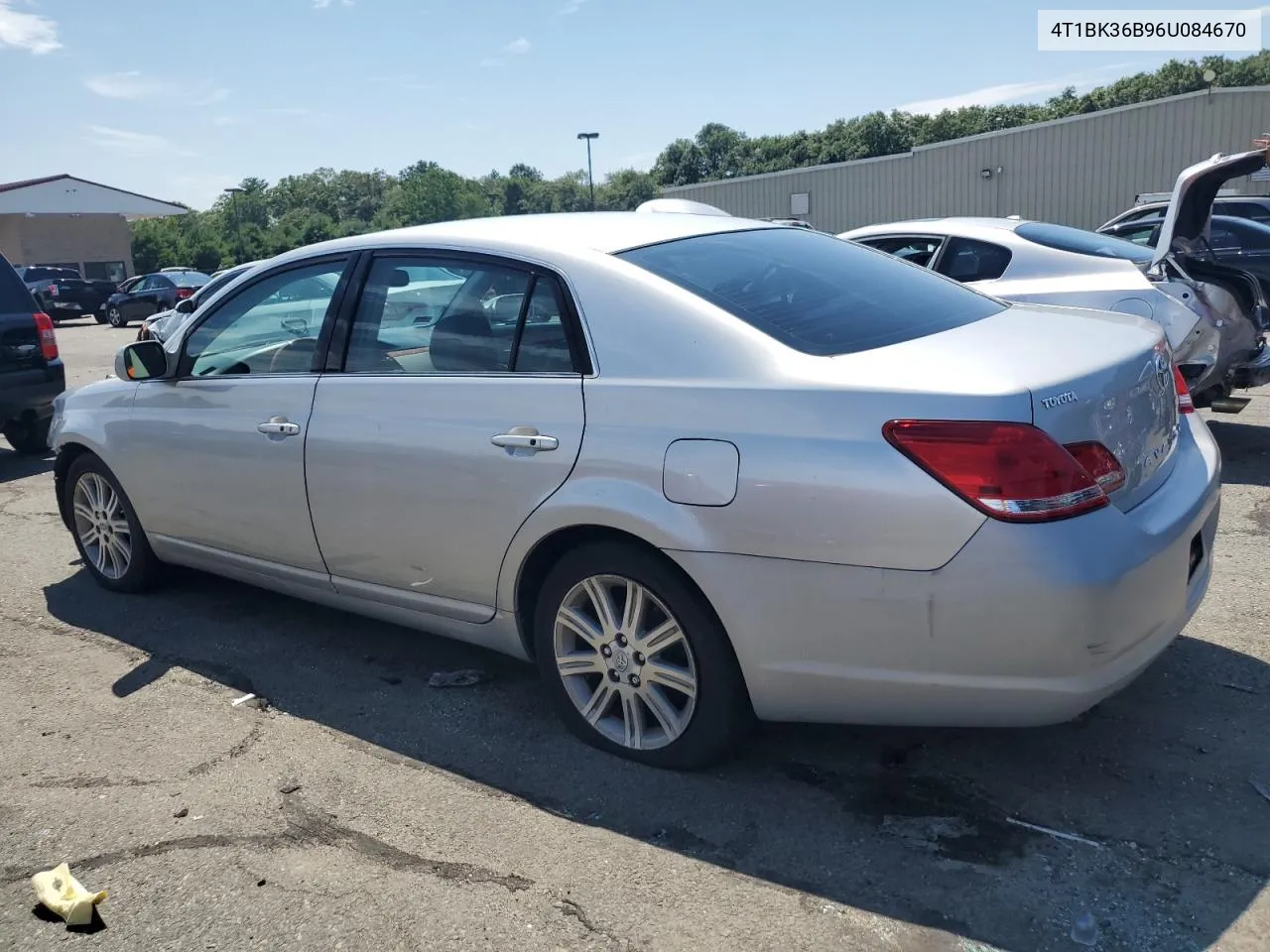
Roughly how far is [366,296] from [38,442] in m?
6.80

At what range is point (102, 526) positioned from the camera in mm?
5180

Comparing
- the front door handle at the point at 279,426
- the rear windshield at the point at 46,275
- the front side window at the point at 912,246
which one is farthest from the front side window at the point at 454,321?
the rear windshield at the point at 46,275

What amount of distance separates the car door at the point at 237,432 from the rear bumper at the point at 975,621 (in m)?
1.86

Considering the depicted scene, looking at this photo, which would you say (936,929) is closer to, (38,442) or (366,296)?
(366,296)

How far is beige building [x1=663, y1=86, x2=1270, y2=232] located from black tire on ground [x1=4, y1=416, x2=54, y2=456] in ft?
71.2

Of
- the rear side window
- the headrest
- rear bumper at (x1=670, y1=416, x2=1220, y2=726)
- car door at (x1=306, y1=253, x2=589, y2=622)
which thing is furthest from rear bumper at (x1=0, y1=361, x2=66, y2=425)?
rear bumper at (x1=670, y1=416, x2=1220, y2=726)

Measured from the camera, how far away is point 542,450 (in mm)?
3271

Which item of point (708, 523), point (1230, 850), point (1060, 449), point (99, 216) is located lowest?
point (1230, 850)

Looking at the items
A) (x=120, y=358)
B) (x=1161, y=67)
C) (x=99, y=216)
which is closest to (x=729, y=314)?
(x=120, y=358)

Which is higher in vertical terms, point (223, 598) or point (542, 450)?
point (542, 450)

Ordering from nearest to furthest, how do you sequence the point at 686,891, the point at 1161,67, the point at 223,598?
the point at 686,891 < the point at 223,598 < the point at 1161,67

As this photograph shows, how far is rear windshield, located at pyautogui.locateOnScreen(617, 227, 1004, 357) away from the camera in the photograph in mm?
3117

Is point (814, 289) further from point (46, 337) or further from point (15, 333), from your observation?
point (46, 337)

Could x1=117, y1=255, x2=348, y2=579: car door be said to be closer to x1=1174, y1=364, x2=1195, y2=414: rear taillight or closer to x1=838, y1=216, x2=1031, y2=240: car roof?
x1=1174, y1=364, x2=1195, y2=414: rear taillight
